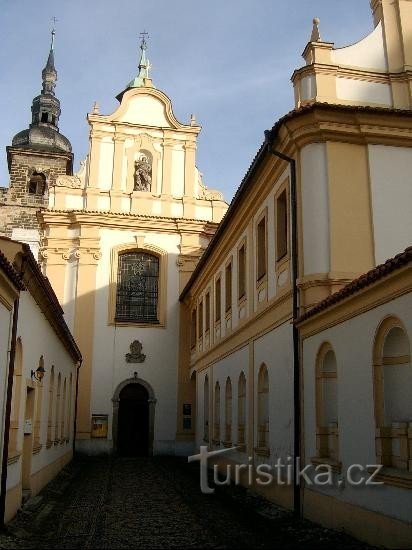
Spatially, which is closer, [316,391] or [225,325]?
[316,391]

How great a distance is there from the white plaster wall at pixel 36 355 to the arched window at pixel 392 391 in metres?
5.88

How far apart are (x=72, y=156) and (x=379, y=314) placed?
3305 centimetres

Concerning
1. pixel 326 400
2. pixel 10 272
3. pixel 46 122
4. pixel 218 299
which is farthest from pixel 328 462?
pixel 46 122

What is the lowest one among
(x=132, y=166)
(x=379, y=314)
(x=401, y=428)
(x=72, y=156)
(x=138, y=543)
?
(x=138, y=543)

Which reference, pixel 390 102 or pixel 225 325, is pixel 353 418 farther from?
pixel 225 325

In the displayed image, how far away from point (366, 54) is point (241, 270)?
6.24 meters

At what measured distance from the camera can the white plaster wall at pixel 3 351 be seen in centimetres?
984

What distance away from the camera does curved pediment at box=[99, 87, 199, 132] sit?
30.3m

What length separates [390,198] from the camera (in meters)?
12.5

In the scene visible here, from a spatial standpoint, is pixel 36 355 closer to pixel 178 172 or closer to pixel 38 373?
pixel 38 373

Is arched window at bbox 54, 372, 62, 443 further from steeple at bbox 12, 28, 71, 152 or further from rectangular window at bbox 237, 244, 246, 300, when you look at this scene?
steeple at bbox 12, 28, 71, 152

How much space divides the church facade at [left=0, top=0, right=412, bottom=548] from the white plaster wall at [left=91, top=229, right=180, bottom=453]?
0.06m

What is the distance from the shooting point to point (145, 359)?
27.3m

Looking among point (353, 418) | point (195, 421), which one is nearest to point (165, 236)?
point (195, 421)
